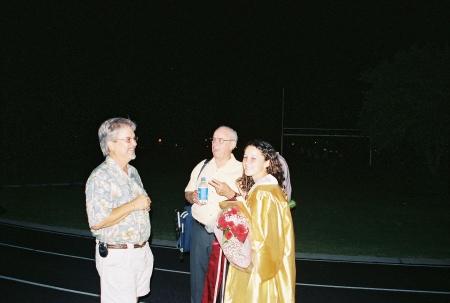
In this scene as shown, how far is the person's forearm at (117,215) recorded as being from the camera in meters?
3.43

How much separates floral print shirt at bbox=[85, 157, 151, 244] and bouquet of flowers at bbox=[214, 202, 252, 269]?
0.65m

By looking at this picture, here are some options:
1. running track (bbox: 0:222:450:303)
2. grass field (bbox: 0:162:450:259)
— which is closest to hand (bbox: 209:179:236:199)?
running track (bbox: 0:222:450:303)

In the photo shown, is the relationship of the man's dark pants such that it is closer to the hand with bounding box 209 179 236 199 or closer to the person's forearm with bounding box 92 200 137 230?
the hand with bounding box 209 179 236 199

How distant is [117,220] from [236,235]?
908 millimetres

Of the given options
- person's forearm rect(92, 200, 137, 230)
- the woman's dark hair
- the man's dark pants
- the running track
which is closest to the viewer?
person's forearm rect(92, 200, 137, 230)

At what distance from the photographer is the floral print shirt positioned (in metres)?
3.47

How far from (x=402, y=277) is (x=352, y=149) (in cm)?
5496

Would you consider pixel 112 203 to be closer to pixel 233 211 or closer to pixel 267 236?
pixel 233 211

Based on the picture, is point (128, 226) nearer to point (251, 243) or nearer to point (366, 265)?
point (251, 243)

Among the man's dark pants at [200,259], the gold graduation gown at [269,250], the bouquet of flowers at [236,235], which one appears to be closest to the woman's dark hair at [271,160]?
the gold graduation gown at [269,250]

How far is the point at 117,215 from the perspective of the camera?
11.3 ft

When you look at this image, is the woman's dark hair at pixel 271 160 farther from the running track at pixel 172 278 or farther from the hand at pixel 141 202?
the running track at pixel 172 278

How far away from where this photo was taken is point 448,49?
79.2 feet

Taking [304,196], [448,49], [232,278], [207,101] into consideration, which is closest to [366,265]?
[232,278]
